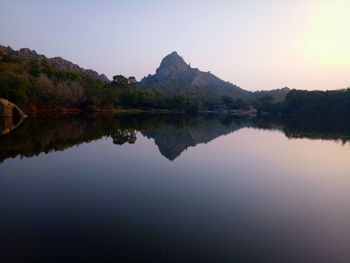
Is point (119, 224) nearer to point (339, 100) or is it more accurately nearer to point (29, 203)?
point (29, 203)

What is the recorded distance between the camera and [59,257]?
A: 5.70 metres

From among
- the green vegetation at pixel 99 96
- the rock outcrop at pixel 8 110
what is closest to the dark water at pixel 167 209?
the rock outcrop at pixel 8 110

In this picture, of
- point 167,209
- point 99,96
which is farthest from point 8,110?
point 167,209

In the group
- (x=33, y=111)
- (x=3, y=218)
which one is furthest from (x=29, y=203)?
(x=33, y=111)

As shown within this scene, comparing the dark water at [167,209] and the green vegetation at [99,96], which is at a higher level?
the green vegetation at [99,96]

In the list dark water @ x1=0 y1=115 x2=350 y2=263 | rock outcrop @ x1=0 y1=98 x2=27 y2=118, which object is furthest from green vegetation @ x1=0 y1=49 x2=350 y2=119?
dark water @ x1=0 y1=115 x2=350 y2=263

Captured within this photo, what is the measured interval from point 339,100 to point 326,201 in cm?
10118

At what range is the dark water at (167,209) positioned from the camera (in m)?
6.23

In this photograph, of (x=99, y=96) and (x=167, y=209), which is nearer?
(x=167, y=209)

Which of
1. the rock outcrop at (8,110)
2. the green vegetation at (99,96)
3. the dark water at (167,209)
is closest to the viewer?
the dark water at (167,209)

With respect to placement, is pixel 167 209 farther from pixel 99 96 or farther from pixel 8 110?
pixel 99 96

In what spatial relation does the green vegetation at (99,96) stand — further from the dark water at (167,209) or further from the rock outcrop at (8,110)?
the dark water at (167,209)

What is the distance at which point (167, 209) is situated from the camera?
8703 mm

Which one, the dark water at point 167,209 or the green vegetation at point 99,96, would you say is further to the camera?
the green vegetation at point 99,96
